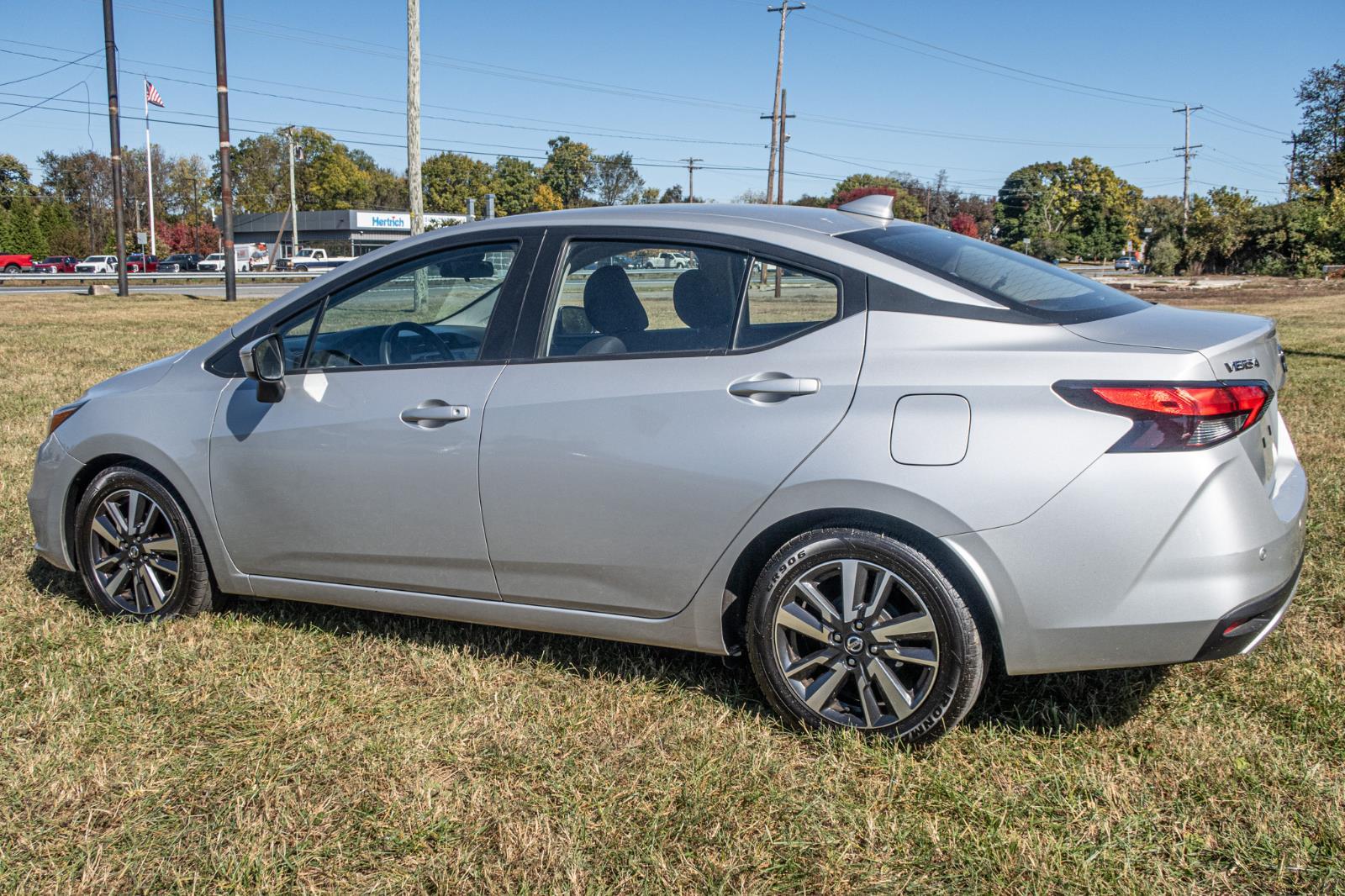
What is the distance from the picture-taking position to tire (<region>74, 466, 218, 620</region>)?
14.0 feet

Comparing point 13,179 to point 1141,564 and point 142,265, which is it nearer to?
point 142,265

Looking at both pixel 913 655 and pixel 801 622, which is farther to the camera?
pixel 801 622

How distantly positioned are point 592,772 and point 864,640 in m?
0.88

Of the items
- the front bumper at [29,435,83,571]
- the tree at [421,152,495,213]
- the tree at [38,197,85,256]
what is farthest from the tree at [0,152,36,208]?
the front bumper at [29,435,83,571]

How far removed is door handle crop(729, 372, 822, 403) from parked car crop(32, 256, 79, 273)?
214 feet

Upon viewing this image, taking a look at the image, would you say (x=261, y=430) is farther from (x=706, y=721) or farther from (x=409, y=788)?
(x=706, y=721)

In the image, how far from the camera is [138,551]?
4383 millimetres

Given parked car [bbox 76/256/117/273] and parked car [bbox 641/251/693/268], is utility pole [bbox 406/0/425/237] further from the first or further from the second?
parked car [bbox 76/256/117/273]

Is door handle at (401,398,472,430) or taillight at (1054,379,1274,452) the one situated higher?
taillight at (1054,379,1274,452)

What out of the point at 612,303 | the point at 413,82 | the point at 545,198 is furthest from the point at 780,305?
the point at 545,198

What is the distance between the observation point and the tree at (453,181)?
11612 centimetres

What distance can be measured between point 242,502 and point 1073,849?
303cm

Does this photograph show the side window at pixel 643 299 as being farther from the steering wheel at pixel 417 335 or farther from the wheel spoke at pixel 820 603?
the wheel spoke at pixel 820 603

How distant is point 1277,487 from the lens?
314cm
